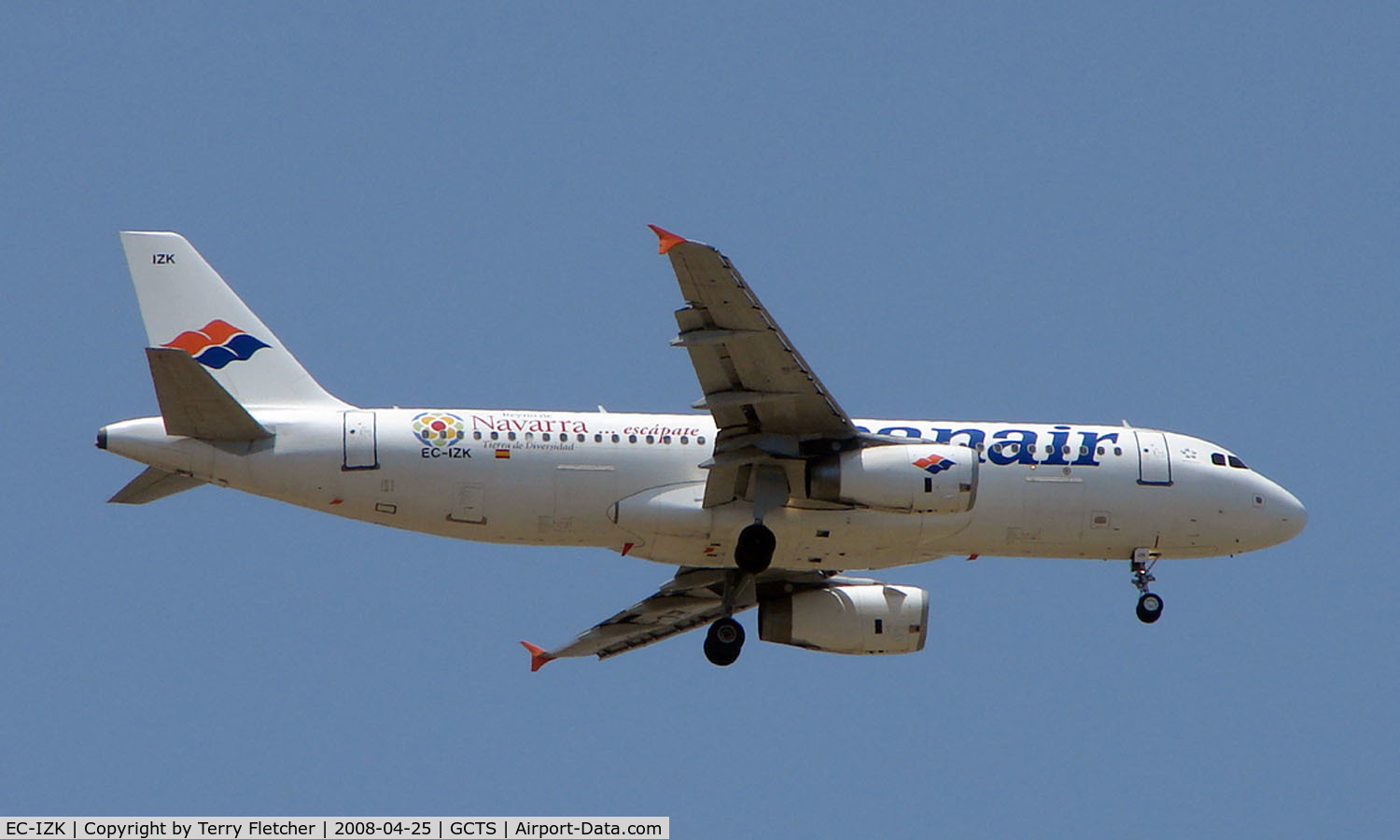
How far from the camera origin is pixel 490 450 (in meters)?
30.2

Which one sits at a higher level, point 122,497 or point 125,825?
point 122,497

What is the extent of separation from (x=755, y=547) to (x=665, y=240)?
19.7 feet

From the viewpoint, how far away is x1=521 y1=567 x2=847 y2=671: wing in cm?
3416

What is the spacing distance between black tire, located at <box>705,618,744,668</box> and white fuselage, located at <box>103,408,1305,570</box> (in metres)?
1.05

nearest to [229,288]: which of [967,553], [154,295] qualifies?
[154,295]

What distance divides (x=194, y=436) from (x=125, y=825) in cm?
619

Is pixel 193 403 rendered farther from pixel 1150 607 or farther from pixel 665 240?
pixel 1150 607

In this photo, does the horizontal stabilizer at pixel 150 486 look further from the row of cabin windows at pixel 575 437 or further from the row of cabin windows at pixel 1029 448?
the row of cabin windows at pixel 1029 448

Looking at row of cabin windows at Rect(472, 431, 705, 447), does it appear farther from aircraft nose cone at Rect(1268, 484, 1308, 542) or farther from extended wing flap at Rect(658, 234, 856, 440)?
Result: aircraft nose cone at Rect(1268, 484, 1308, 542)

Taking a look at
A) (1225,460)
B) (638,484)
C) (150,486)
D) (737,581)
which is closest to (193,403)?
(150,486)

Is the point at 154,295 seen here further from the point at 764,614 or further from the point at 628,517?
the point at 764,614

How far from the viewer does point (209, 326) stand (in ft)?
104

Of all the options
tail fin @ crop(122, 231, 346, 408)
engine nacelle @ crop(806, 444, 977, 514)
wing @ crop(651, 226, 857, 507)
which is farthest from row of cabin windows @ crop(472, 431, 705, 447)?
tail fin @ crop(122, 231, 346, 408)

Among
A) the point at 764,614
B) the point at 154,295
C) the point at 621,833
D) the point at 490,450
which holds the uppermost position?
the point at 154,295
